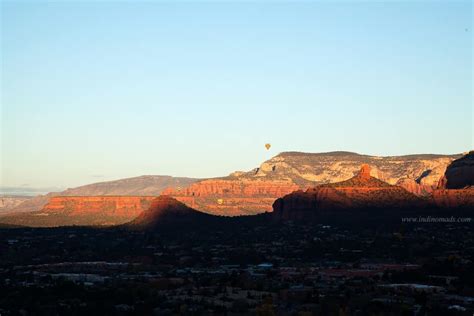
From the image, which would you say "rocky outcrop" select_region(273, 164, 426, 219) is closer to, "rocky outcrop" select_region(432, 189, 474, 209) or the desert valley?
the desert valley

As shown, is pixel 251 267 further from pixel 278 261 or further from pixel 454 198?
pixel 454 198

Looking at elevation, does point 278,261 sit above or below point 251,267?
above

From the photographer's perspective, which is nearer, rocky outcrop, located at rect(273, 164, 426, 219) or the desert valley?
the desert valley

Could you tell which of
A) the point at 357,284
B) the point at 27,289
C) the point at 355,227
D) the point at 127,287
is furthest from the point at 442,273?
the point at 355,227

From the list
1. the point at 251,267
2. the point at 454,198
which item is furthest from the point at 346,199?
the point at 251,267

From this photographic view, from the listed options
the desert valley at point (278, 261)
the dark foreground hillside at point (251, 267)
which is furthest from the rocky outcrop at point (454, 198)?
the dark foreground hillside at point (251, 267)

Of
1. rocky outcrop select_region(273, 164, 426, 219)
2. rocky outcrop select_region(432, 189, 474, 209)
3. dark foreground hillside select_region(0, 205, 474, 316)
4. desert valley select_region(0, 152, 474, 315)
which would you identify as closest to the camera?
dark foreground hillside select_region(0, 205, 474, 316)

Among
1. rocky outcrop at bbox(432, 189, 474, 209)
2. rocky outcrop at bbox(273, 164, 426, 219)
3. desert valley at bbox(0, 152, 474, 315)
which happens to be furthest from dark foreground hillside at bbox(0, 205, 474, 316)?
rocky outcrop at bbox(273, 164, 426, 219)

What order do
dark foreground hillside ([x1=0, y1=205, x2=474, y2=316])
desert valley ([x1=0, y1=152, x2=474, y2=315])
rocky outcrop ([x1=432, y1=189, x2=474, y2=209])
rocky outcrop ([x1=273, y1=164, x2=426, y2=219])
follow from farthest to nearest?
rocky outcrop ([x1=273, y1=164, x2=426, y2=219]) < rocky outcrop ([x1=432, y1=189, x2=474, y2=209]) < desert valley ([x1=0, y1=152, x2=474, y2=315]) < dark foreground hillside ([x1=0, y1=205, x2=474, y2=316])

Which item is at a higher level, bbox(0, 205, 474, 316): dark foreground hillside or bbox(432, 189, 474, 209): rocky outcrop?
bbox(432, 189, 474, 209): rocky outcrop
